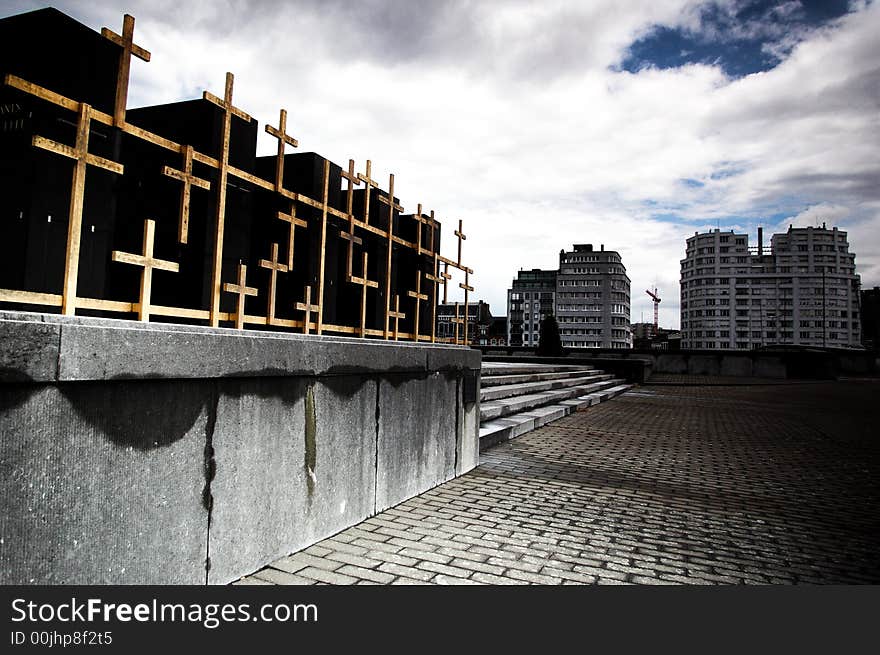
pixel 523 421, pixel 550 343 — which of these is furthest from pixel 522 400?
pixel 550 343

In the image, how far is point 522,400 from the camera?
10164mm

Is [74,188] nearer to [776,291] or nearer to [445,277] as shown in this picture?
[445,277]

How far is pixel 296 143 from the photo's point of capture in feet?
12.3

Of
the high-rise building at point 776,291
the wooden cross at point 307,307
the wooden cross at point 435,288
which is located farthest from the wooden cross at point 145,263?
the high-rise building at point 776,291

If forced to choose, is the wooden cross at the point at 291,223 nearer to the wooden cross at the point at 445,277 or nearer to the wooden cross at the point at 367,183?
the wooden cross at the point at 367,183

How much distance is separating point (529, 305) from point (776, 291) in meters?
54.9

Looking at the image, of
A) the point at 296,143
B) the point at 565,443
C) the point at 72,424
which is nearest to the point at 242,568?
the point at 72,424

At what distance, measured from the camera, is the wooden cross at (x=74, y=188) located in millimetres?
2344

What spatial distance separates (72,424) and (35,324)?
41cm

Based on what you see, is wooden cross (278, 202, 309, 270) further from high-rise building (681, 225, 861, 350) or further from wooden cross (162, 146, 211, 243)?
high-rise building (681, 225, 861, 350)

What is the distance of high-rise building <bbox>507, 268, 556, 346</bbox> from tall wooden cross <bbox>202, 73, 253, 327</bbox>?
424 ft

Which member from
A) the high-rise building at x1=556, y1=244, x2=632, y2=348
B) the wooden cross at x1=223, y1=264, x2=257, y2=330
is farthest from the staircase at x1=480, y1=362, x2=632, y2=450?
the high-rise building at x1=556, y1=244, x2=632, y2=348

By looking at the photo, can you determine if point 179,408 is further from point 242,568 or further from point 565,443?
point 565,443

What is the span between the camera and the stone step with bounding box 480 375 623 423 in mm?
8406
